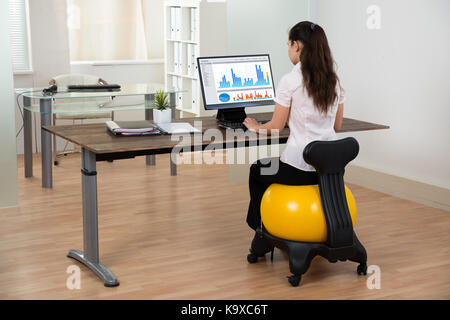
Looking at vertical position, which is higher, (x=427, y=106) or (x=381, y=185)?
(x=427, y=106)

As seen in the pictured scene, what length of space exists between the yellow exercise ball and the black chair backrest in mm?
47

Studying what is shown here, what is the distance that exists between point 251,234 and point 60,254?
124cm

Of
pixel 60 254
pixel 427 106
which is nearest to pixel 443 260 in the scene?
pixel 427 106

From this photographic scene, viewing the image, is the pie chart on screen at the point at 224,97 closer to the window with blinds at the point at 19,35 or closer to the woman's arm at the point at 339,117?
the woman's arm at the point at 339,117

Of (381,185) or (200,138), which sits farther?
(381,185)

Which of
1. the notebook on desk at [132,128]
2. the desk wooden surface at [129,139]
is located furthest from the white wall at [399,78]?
the notebook on desk at [132,128]

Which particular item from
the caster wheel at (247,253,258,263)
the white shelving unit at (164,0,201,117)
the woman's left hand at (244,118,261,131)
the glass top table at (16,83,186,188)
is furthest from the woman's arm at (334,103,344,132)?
the white shelving unit at (164,0,201,117)

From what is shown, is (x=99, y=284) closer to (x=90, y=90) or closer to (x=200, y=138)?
(x=200, y=138)

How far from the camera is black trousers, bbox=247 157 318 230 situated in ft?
11.7

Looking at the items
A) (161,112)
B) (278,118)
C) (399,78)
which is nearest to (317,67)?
(278,118)

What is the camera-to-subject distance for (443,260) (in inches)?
157

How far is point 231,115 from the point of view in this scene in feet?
13.9

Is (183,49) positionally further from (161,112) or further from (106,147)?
(106,147)

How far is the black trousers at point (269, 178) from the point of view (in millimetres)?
3576
